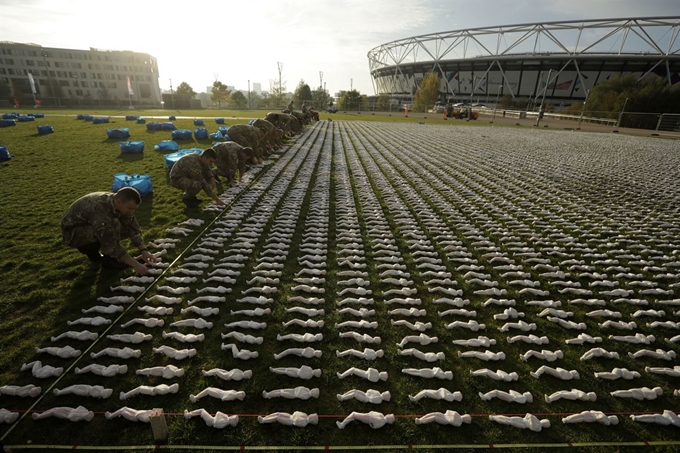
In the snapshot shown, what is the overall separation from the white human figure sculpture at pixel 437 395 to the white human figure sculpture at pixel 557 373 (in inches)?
41.3

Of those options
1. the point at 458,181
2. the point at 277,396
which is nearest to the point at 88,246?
the point at 277,396

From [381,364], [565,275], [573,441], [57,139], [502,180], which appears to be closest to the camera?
[573,441]

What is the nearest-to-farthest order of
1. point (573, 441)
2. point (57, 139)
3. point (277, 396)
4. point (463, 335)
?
point (573, 441)
point (277, 396)
point (463, 335)
point (57, 139)

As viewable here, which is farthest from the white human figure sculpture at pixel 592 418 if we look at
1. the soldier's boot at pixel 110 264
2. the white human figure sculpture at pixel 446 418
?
the soldier's boot at pixel 110 264

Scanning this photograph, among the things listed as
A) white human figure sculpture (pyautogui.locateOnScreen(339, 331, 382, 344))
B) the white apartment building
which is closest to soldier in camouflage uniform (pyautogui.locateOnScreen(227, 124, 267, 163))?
white human figure sculpture (pyautogui.locateOnScreen(339, 331, 382, 344))

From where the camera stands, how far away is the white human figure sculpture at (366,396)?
3199 millimetres

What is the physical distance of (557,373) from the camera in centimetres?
362

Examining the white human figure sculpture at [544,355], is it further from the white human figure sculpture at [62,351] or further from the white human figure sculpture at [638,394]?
the white human figure sculpture at [62,351]

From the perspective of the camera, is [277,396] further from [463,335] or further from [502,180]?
[502,180]

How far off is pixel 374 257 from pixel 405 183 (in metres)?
5.92

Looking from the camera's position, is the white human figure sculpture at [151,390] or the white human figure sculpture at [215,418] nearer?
the white human figure sculpture at [215,418]

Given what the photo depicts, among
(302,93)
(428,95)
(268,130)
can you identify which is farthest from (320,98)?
(268,130)

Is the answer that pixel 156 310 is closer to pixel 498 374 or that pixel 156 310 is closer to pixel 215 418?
pixel 215 418

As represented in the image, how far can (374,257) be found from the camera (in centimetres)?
621
